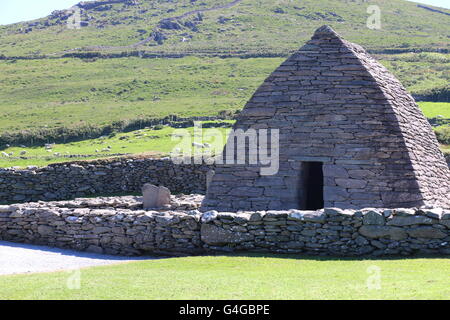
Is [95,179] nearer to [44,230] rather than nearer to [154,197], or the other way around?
[154,197]

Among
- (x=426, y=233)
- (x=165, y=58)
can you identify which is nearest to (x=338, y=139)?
(x=426, y=233)

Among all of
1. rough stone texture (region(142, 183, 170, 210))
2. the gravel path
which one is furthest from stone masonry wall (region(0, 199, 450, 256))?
rough stone texture (region(142, 183, 170, 210))

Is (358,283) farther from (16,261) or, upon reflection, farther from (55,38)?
(55,38)

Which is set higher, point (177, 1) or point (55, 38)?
point (177, 1)

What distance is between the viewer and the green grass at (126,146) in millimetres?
35750

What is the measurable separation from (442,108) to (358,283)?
40.2 metres

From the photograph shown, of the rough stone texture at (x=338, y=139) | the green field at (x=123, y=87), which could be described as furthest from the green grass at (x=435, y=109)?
the rough stone texture at (x=338, y=139)

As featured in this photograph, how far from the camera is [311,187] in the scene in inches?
717

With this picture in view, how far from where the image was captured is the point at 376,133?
A: 15.0m

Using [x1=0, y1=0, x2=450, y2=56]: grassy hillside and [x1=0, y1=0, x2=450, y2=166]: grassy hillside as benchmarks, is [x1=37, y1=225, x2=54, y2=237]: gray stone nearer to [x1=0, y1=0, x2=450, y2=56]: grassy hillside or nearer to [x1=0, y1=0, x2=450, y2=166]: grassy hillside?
[x1=0, y1=0, x2=450, y2=166]: grassy hillside

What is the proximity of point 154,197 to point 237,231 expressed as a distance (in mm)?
7858
